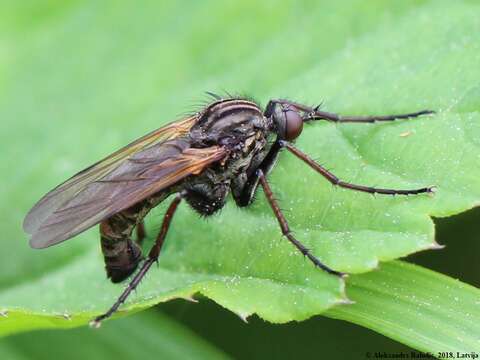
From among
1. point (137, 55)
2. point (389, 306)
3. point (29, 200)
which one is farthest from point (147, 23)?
point (389, 306)

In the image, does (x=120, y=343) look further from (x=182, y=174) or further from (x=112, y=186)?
(x=182, y=174)

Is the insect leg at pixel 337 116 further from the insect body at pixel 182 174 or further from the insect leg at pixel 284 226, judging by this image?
the insect leg at pixel 284 226

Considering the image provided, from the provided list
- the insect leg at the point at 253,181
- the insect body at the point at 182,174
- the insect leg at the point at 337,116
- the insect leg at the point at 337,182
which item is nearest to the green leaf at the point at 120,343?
the insect body at the point at 182,174

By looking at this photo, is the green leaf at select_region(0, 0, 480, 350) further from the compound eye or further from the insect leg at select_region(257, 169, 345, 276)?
the compound eye

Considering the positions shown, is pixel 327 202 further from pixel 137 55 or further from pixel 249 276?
pixel 137 55

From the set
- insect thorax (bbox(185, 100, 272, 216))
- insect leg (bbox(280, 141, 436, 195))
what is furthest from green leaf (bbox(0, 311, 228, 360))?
insect leg (bbox(280, 141, 436, 195))

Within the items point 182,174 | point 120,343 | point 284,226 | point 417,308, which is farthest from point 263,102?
point 417,308

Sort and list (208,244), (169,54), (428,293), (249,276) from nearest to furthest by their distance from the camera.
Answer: (428,293) → (249,276) → (208,244) → (169,54)
